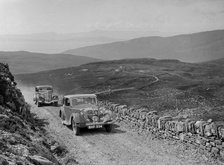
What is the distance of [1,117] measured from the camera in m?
11.5

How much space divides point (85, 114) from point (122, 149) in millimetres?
4356

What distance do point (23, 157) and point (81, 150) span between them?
6.10 m

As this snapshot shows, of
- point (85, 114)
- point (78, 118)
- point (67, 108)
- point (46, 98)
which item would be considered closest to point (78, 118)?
point (78, 118)

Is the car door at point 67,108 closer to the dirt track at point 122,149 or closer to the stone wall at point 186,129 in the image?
the dirt track at point 122,149

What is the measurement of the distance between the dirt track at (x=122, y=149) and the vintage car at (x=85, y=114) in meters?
0.54

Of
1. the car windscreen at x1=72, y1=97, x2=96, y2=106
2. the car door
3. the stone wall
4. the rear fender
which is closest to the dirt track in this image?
the stone wall

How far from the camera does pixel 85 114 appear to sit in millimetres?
17172

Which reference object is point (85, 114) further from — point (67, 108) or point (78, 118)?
point (67, 108)

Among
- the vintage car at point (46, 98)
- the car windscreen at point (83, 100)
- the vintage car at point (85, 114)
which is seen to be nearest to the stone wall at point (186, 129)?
the vintage car at point (85, 114)

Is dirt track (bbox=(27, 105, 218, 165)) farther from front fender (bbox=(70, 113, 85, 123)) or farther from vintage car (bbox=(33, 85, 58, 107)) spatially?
vintage car (bbox=(33, 85, 58, 107))

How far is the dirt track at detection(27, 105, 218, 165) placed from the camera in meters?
12.0

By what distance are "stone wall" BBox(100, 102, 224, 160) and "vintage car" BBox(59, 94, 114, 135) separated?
2.06m

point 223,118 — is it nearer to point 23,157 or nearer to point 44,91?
point 23,157

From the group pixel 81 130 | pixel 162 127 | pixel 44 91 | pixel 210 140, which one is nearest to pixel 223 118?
pixel 162 127
